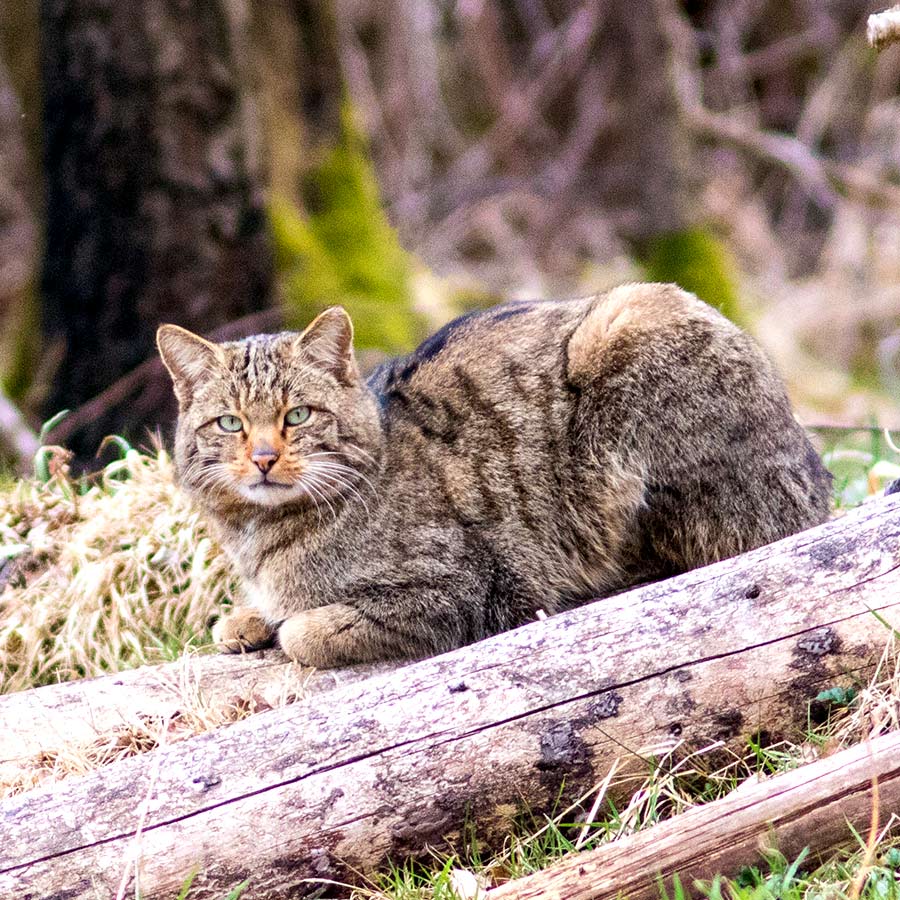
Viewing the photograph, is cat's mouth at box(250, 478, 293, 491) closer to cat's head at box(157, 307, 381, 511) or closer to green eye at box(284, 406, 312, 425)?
cat's head at box(157, 307, 381, 511)

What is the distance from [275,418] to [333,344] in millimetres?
313

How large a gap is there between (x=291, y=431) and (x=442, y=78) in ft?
37.7

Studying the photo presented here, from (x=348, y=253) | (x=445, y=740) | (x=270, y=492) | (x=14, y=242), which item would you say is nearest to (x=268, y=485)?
(x=270, y=492)

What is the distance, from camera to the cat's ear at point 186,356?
3.67 m

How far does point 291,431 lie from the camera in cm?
358

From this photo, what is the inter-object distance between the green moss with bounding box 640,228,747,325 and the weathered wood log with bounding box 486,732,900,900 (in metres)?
6.99

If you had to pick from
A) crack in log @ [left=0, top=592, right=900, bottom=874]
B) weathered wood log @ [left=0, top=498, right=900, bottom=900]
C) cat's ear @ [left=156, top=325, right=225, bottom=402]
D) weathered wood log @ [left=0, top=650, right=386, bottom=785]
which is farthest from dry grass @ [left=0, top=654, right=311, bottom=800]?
cat's ear @ [left=156, top=325, right=225, bottom=402]

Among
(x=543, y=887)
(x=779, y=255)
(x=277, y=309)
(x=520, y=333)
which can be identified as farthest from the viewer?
(x=779, y=255)

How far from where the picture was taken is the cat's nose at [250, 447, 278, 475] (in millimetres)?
3469

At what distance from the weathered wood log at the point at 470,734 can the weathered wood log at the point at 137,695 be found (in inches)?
22.5

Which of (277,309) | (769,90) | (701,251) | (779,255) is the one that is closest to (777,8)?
(769,90)

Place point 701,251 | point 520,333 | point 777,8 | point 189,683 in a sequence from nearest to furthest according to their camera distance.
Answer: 1. point 189,683
2. point 520,333
3. point 701,251
4. point 777,8

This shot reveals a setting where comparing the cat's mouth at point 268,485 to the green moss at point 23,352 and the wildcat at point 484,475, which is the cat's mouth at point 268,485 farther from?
the green moss at point 23,352

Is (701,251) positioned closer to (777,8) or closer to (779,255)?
(779,255)
